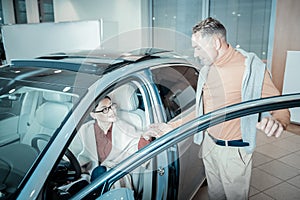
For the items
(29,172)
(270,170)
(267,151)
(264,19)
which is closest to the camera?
(29,172)

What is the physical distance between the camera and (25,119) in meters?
1.49

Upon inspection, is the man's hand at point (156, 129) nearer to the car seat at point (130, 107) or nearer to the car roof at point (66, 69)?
the car seat at point (130, 107)

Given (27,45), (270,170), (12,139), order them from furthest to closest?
(27,45) → (270,170) → (12,139)

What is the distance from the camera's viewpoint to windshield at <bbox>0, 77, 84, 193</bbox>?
45.9 inches

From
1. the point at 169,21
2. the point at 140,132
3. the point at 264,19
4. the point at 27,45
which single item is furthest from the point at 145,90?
the point at 169,21

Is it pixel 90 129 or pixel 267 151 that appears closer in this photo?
pixel 90 129

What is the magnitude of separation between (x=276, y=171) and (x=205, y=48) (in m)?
1.73

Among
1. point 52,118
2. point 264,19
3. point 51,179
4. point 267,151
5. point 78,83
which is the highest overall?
point 264,19

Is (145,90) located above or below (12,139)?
above

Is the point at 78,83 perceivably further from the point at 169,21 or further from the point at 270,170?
the point at 169,21

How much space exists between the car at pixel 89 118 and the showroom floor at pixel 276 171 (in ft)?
2.33

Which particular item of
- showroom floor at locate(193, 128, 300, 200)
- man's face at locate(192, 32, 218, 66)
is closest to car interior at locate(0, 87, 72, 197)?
man's face at locate(192, 32, 218, 66)

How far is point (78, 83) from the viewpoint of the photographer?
1.27m

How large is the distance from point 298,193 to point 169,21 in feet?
12.8
